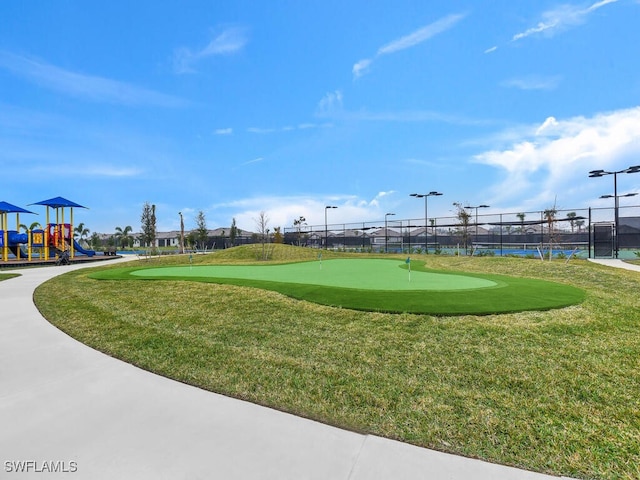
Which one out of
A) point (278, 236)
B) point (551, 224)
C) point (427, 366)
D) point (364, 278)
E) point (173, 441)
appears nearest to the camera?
point (173, 441)

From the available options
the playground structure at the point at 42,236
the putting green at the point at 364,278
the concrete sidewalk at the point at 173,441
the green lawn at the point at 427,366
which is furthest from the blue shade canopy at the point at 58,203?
the concrete sidewalk at the point at 173,441

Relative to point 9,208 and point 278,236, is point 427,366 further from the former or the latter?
point 278,236

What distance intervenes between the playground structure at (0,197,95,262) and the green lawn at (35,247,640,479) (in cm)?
2295

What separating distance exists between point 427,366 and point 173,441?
275 centimetres

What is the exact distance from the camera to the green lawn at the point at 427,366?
2.52 meters

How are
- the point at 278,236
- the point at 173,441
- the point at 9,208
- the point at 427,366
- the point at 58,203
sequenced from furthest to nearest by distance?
the point at 278,236 < the point at 58,203 < the point at 9,208 < the point at 427,366 < the point at 173,441

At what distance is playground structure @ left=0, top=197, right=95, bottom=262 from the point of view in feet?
77.0

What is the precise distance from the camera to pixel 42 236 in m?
24.6

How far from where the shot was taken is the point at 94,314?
663 cm

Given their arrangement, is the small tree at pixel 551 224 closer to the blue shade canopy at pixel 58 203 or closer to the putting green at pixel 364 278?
the putting green at pixel 364 278

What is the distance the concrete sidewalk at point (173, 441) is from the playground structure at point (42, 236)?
A: 88.1ft

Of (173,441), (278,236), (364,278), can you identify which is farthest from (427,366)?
(278,236)

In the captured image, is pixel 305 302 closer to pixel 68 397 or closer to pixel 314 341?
pixel 314 341

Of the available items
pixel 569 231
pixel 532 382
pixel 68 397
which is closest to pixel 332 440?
pixel 532 382
